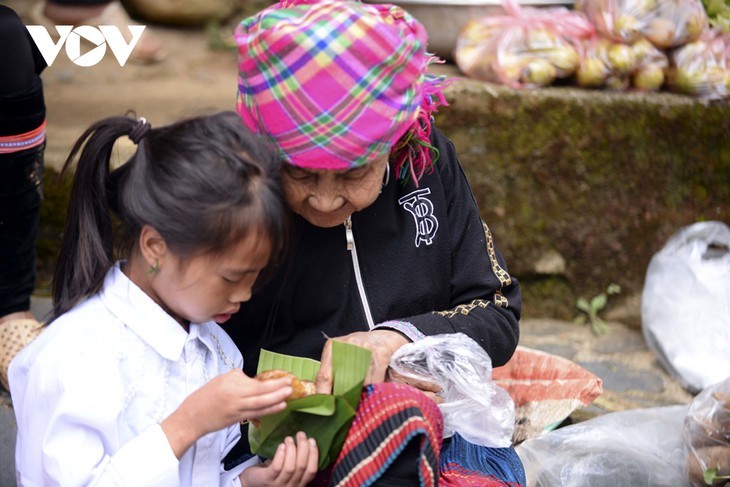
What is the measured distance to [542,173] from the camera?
3283 mm

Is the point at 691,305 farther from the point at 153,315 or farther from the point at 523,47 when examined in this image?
the point at 153,315

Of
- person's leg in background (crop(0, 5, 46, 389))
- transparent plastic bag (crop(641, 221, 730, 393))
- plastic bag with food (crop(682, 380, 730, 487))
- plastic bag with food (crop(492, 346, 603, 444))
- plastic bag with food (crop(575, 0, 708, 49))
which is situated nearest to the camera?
person's leg in background (crop(0, 5, 46, 389))

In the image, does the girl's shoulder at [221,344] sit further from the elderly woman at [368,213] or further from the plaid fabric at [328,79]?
the plaid fabric at [328,79]

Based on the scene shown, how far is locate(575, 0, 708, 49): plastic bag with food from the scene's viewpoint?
11.0ft

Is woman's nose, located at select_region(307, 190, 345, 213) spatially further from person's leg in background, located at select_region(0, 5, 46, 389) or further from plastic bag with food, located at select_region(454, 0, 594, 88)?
plastic bag with food, located at select_region(454, 0, 594, 88)

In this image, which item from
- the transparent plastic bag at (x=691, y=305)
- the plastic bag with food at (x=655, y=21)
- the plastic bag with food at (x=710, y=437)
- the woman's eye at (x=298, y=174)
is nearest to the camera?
the woman's eye at (x=298, y=174)

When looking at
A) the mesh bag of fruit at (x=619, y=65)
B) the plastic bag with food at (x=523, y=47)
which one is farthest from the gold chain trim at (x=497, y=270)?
the mesh bag of fruit at (x=619, y=65)

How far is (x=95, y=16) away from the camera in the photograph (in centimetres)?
403

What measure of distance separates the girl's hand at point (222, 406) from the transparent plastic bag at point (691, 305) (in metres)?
1.83

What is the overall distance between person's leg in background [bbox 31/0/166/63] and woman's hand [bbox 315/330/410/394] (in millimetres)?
2659

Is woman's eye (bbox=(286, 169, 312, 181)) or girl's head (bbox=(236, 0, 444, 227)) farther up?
girl's head (bbox=(236, 0, 444, 227))

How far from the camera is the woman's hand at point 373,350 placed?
1709mm

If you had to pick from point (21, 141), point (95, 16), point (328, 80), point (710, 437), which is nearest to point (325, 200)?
point (328, 80)

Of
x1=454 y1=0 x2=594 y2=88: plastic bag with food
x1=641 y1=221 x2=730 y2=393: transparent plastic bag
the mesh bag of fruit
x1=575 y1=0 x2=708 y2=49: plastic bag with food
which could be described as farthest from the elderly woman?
x1=575 y1=0 x2=708 y2=49: plastic bag with food
